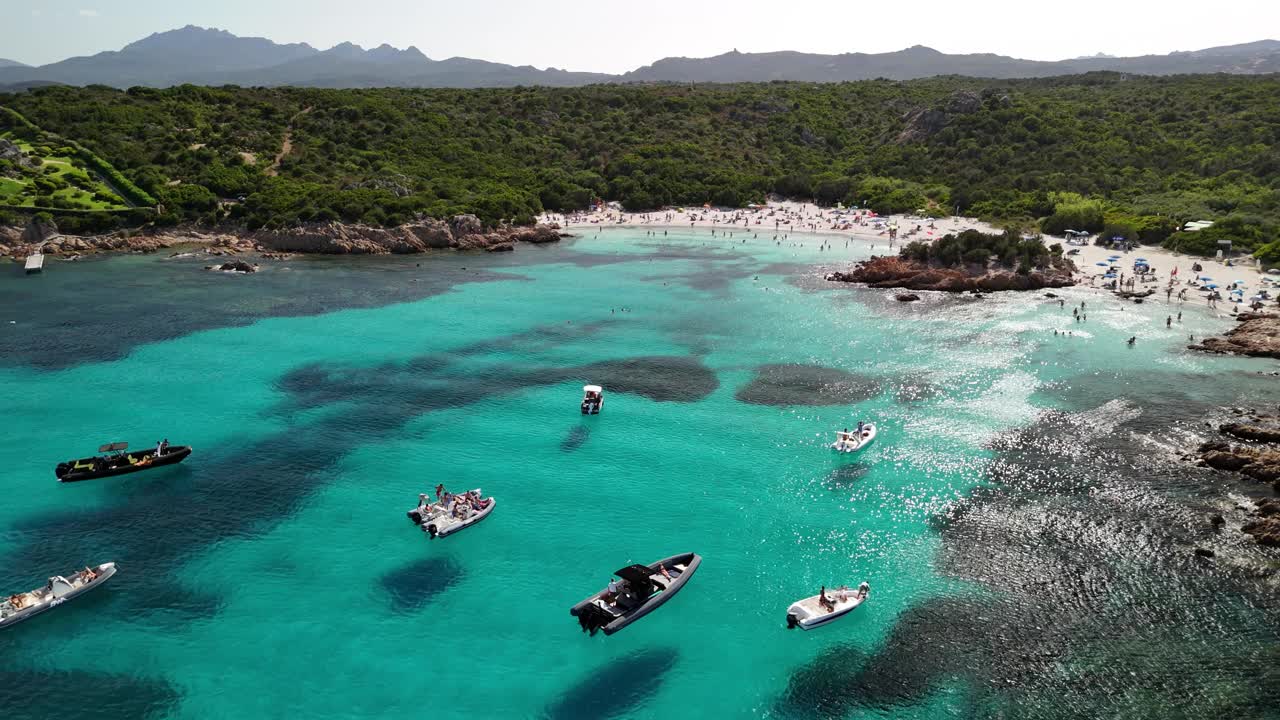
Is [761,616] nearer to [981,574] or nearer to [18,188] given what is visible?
[981,574]

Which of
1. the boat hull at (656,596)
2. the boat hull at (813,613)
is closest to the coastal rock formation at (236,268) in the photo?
the boat hull at (656,596)

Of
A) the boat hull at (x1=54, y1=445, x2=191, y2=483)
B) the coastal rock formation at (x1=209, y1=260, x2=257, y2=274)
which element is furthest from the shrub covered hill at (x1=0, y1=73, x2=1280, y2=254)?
the boat hull at (x1=54, y1=445, x2=191, y2=483)

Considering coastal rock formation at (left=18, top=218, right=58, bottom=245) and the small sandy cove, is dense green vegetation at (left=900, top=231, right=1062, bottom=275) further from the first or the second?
coastal rock formation at (left=18, top=218, right=58, bottom=245)

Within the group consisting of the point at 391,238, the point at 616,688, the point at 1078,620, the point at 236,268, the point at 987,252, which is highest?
the point at 391,238

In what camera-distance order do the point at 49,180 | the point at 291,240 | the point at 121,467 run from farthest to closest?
the point at 49,180
the point at 291,240
the point at 121,467

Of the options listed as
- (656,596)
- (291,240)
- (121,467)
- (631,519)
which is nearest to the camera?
(656,596)

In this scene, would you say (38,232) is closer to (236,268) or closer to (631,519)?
(236,268)

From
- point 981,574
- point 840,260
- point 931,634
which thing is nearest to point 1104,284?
point 840,260

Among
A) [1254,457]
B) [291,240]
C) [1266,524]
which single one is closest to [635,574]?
[1266,524]
